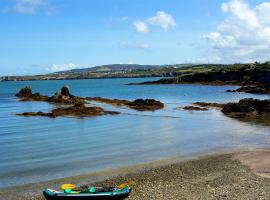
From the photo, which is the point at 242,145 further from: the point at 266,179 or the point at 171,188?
the point at 171,188

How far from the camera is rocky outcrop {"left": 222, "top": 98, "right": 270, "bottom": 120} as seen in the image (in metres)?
49.0

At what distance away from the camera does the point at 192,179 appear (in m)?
21.4

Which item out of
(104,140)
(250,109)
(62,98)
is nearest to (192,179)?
(104,140)

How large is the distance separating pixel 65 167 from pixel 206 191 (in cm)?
925

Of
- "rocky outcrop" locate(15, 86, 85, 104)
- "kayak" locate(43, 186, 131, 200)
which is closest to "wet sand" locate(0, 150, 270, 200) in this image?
"kayak" locate(43, 186, 131, 200)

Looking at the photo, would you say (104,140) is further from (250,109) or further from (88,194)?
(250,109)

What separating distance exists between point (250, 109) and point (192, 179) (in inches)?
1232

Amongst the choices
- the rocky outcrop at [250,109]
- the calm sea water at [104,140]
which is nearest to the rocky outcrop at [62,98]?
the calm sea water at [104,140]

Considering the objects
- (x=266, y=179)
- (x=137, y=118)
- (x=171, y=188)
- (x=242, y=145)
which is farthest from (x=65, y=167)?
(x=137, y=118)

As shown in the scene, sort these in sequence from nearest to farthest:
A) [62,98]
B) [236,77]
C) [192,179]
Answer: [192,179] → [62,98] → [236,77]

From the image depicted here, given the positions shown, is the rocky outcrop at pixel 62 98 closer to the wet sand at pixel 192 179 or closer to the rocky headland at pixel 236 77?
the wet sand at pixel 192 179

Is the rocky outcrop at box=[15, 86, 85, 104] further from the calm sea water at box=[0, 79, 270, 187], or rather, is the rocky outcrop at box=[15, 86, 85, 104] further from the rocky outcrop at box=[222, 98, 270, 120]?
the rocky outcrop at box=[222, 98, 270, 120]

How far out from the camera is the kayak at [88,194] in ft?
56.0

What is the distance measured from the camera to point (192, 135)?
36375mm
